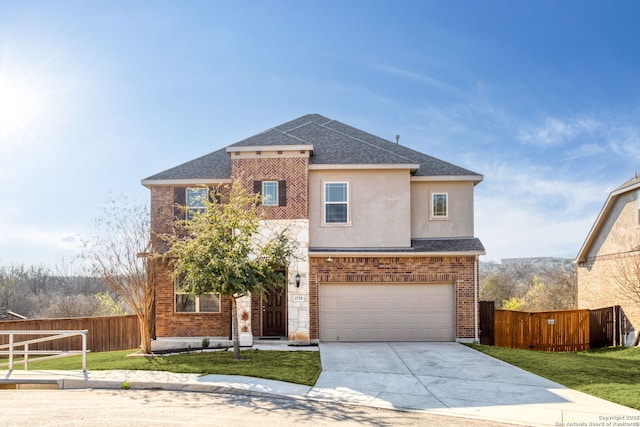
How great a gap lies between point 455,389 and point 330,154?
9.78 m

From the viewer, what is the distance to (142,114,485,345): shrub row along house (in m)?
17.2

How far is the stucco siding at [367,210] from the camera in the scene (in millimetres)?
17578

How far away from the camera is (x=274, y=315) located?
58.9 feet

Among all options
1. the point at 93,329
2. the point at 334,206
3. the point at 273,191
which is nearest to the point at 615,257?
the point at 334,206

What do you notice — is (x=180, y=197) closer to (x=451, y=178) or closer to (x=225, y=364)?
(x=225, y=364)

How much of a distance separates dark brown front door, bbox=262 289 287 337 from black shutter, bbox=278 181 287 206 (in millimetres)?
3095

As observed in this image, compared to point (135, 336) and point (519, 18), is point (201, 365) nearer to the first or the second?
point (135, 336)

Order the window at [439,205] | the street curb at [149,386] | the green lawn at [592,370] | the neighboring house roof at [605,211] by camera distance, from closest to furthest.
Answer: the green lawn at [592,370]
the street curb at [149,386]
the window at [439,205]
the neighboring house roof at [605,211]

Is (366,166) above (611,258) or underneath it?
above

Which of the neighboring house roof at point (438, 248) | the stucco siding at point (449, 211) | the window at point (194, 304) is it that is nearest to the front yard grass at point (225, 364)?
the window at point (194, 304)

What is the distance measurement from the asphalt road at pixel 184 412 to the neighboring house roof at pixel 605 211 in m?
16.0

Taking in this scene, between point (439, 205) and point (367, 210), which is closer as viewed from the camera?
point (367, 210)

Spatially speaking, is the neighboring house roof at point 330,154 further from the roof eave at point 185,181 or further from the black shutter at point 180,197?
the black shutter at point 180,197

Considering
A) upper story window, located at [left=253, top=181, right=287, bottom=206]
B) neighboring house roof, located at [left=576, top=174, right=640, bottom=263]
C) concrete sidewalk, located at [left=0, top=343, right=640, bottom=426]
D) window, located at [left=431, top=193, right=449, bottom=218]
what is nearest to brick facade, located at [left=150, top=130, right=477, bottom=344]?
upper story window, located at [left=253, top=181, right=287, bottom=206]
